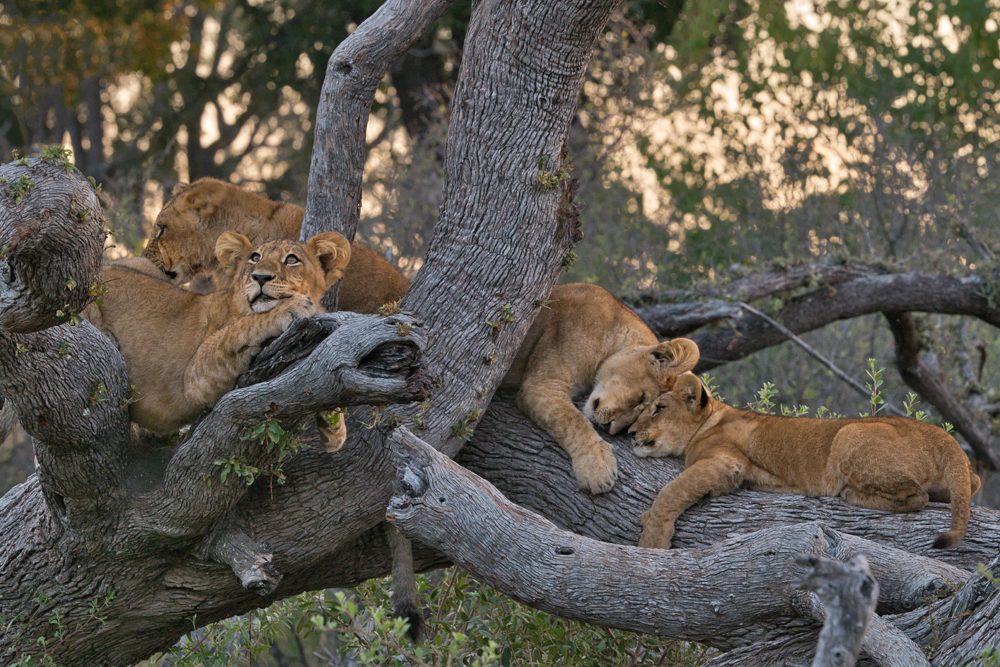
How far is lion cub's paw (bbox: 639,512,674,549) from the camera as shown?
5602mm

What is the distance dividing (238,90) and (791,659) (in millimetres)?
16848

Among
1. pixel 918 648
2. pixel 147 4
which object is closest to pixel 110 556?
pixel 918 648

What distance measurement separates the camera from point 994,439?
37.2 feet

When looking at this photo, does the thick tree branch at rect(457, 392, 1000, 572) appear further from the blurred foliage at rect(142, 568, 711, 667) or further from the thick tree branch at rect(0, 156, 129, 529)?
the thick tree branch at rect(0, 156, 129, 529)

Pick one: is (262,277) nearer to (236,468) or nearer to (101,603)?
(236,468)

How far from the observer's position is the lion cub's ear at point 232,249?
5.25 meters

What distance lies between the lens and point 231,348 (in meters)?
4.93

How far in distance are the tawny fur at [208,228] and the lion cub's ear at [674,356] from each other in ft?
3.90

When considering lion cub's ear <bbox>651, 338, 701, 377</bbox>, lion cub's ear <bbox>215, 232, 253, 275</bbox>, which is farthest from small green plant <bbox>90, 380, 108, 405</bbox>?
lion cub's ear <bbox>651, 338, 701, 377</bbox>

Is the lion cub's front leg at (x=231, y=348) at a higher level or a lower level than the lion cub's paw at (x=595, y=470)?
higher

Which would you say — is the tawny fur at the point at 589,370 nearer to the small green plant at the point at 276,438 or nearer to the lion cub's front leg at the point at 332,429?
the lion cub's front leg at the point at 332,429

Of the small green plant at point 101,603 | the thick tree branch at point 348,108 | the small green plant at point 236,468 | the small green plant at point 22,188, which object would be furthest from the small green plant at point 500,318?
the small green plant at point 22,188

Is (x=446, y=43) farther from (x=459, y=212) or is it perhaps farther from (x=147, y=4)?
(x=459, y=212)

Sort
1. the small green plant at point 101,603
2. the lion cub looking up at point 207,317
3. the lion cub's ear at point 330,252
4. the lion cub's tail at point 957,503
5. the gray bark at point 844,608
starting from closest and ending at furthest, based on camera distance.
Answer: the gray bark at point 844,608 < the lion cub looking up at point 207,317 < the lion cub's tail at point 957,503 < the lion cub's ear at point 330,252 < the small green plant at point 101,603
